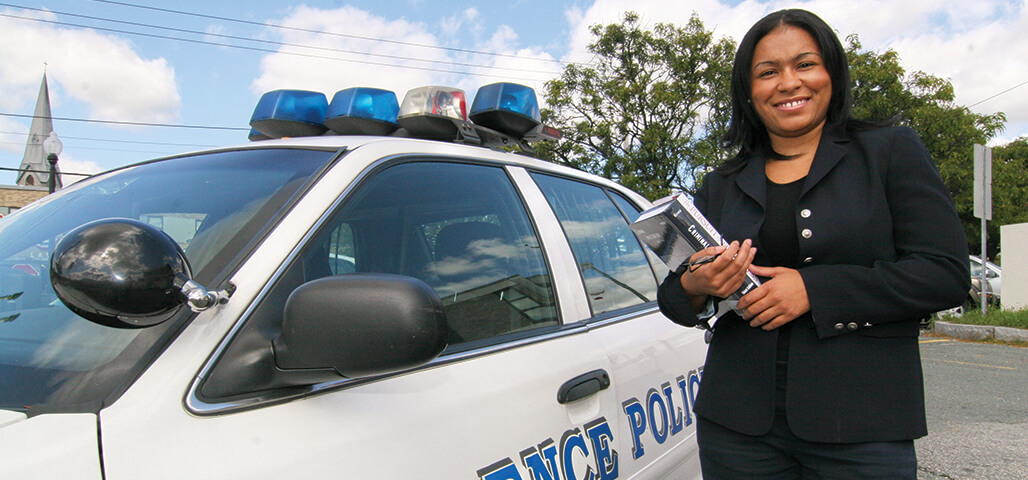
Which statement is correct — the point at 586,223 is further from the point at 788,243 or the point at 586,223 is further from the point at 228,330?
the point at 228,330

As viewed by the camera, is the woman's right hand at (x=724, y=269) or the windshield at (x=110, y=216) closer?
the windshield at (x=110, y=216)

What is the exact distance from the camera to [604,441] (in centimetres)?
176

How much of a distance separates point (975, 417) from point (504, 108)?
4.14 m

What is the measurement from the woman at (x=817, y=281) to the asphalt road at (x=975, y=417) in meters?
2.51

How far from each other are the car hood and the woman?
1.12 metres

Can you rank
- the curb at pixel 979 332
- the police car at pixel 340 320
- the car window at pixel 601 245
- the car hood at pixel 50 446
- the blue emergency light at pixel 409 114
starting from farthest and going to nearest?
the curb at pixel 979 332, the blue emergency light at pixel 409 114, the car window at pixel 601 245, the police car at pixel 340 320, the car hood at pixel 50 446

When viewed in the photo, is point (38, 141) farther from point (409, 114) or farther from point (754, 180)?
point (754, 180)

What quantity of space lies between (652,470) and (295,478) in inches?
48.9

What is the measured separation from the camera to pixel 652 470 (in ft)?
6.51

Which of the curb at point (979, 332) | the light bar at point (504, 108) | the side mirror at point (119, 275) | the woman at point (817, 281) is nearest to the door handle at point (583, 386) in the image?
→ the woman at point (817, 281)

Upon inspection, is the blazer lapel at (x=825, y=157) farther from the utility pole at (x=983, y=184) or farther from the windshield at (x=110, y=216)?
the utility pole at (x=983, y=184)

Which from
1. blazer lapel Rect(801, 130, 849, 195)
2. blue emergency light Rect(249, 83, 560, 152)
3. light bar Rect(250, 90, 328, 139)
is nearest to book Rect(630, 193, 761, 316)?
blazer lapel Rect(801, 130, 849, 195)

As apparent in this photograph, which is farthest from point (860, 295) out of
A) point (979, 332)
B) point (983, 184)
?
point (983, 184)

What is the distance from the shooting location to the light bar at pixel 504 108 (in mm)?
2484
